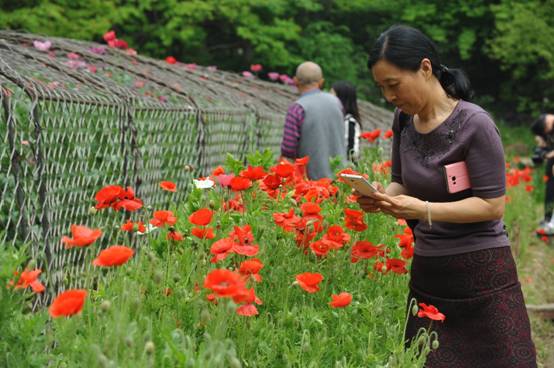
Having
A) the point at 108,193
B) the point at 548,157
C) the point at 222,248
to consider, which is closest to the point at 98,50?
the point at 108,193

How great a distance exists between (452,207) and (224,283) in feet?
3.34

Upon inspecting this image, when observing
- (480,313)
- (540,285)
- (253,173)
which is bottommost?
(540,285)

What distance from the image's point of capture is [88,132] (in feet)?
15.6

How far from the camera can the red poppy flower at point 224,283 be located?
6.05 ft

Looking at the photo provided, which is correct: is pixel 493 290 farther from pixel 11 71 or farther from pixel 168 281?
pixel 11 71

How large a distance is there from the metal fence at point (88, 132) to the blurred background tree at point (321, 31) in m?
7.81

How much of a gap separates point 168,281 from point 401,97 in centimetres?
97

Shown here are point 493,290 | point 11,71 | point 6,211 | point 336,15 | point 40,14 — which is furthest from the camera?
point 336,15

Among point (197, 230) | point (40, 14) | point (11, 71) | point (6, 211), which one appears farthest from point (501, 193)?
point (40, 14)

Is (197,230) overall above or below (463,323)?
above

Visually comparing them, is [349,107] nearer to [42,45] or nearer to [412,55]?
[42,45]

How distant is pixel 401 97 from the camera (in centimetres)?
266

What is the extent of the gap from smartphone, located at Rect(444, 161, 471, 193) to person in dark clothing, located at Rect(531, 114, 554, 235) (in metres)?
6.59

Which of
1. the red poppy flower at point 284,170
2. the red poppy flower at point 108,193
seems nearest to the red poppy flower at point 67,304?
the red poppy flower at point 108,193
